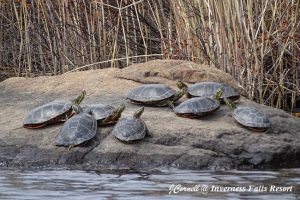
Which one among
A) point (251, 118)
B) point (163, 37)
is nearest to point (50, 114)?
point (251, 118)

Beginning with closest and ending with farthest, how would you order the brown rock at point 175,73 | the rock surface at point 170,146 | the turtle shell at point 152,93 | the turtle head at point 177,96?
1. the rock surface at point 170,146
2. the turtle shell at point 152,93
3. the turtle head at point 177,96
4. the brown rock at point 175,73

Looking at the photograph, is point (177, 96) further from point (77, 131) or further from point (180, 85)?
point (77, 131)

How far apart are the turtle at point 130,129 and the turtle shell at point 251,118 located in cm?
87

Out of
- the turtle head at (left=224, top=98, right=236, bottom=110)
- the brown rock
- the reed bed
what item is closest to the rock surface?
the turtle head at (left=224, top=98, right=236, bottom=110)

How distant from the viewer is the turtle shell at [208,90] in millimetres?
7191

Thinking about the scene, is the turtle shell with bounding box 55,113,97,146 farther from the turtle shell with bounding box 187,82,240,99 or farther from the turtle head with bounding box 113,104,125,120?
the turtle shell with bounding box 187,82,240,99

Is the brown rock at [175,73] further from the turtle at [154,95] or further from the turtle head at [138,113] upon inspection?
the turtle head at [138,113]

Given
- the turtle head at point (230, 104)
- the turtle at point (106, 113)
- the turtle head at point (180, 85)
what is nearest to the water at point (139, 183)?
the turtle at point (106, 113)

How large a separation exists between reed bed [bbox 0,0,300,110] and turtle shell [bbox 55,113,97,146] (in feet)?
6.77

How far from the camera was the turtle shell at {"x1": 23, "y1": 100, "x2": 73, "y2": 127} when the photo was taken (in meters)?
6.65

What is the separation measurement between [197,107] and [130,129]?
725 millimetres

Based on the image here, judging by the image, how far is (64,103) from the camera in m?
6.82

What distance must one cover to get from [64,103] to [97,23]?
2.81 metres

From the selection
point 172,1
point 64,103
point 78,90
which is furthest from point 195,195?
point 172,1
